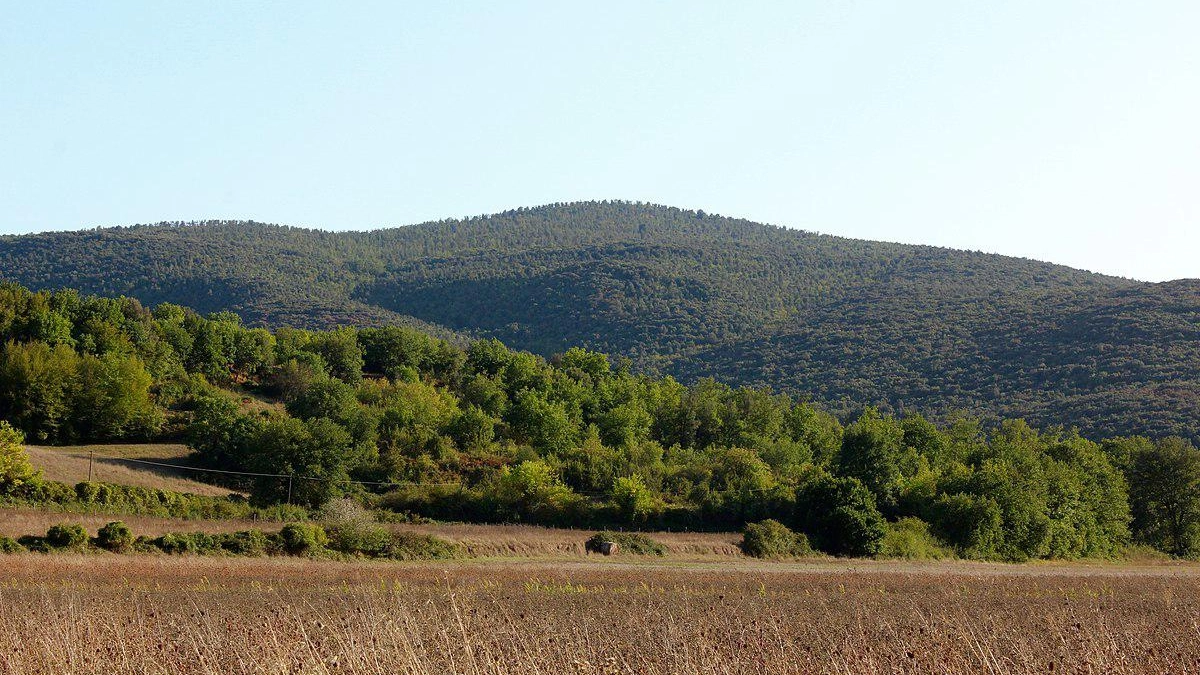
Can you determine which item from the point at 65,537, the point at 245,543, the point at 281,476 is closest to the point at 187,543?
Answer: the point at 245,543

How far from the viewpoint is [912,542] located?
64688 mm

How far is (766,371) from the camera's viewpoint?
612 feet

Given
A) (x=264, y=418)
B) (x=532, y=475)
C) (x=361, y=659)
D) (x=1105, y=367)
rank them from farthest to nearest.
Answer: (x=1105, y=367) → (x=264, y=418) → (x=532, y=475) → (x=361, y=659)

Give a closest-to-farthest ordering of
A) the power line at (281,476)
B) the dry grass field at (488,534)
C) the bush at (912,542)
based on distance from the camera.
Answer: the dry grass field at (488,534) → the bush at (912,542) → the power line at (281,476)

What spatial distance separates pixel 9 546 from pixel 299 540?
11.4m

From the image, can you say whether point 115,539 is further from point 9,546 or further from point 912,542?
point 912,542

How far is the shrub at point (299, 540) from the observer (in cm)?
4816

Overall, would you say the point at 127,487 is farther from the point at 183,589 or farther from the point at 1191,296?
the point at 1191,296

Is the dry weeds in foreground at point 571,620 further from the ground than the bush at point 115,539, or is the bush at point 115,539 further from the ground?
the dry weeds in foreground at point 571,620

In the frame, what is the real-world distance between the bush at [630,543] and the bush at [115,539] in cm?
2410

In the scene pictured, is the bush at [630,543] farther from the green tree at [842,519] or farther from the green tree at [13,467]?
the green tree at [13,467]

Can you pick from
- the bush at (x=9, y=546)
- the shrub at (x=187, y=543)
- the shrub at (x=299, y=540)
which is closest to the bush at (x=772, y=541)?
the shrub at (x=299, y=540)

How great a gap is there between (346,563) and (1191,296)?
561 ft

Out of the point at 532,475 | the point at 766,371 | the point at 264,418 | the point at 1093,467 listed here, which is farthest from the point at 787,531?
the point at 766,371
